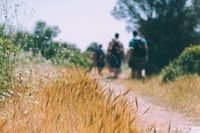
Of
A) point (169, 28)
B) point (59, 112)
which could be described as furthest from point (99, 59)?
point (59, 112)

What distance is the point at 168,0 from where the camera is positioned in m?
27.8

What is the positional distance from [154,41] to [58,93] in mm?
20010

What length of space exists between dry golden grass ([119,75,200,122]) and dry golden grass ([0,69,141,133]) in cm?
242

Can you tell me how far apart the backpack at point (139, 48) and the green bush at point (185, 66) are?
1.56 metres

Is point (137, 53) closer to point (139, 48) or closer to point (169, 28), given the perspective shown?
point (139, 48)

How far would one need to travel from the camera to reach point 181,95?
12.2m

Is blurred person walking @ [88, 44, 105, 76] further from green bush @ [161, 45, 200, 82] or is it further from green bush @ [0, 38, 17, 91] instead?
green bush @ [0, 38, 17, 91]

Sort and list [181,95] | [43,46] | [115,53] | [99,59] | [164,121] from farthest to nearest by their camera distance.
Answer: [99,59], [115,53], [181,95], [43,46], [164,121]

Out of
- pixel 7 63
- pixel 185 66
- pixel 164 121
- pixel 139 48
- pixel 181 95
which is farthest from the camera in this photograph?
pixel 139 48

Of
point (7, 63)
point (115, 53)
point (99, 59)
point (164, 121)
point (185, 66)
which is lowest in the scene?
point (164, 121)

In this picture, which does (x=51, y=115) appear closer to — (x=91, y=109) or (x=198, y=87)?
(x=91, y=109)

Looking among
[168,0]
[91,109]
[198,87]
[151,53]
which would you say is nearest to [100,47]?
[151,53]

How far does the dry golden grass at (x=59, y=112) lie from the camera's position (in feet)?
18.4

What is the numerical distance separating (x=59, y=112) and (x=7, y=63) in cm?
165
